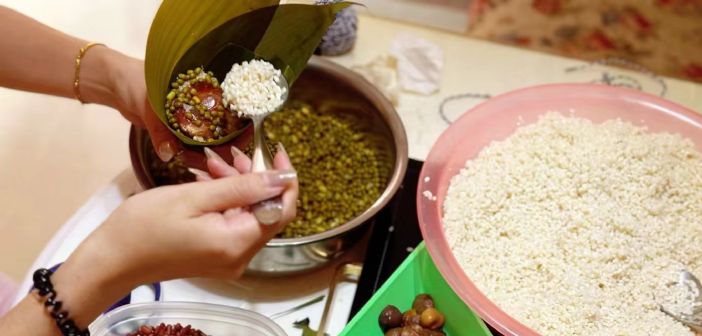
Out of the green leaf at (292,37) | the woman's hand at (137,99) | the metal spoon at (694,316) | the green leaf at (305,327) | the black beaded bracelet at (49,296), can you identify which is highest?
the green leaf at (292,37)

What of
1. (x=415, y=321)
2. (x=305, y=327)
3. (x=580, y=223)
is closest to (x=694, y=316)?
(x=580, y=223)

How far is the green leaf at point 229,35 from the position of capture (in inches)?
42.9

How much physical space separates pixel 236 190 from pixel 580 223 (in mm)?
656

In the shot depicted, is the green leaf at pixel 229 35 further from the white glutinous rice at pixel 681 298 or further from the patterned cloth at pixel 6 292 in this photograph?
the white glutinous rice at pixel 681 298

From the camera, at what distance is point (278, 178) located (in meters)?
0.79

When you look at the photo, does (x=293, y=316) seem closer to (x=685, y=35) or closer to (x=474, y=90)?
(x=474, y=90)

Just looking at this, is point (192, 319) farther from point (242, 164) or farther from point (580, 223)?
point (580, 223)

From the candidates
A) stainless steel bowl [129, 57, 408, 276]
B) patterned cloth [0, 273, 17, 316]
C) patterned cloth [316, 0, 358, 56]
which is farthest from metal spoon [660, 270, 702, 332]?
patterned cloth [0, 273, 17, 316]

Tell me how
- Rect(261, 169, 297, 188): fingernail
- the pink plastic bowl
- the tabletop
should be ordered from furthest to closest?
the tabletop
the pink plastic bowl
Rect(261, 169, 297, 188): fingernail

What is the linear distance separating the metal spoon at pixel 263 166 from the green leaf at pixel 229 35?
0.36 feet

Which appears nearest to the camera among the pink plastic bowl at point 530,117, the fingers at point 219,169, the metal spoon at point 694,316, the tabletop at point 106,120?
the fingers at point 219,169

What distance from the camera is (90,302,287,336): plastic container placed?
3.54 ft

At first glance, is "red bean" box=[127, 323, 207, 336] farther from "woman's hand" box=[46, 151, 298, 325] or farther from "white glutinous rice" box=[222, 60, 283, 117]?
"white glutinous rice" box=[222, 60, 283, 117]

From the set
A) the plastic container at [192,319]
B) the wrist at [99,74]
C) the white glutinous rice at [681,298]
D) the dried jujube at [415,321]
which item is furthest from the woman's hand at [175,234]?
the white glutinous rice at [681,298]
